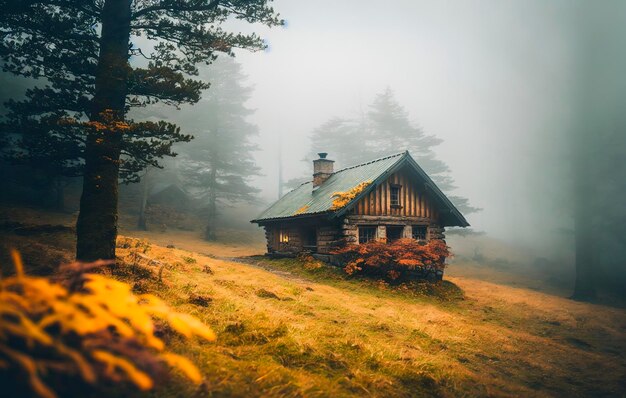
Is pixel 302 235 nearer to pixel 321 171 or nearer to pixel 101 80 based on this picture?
pixel 321 171

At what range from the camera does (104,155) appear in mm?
6754

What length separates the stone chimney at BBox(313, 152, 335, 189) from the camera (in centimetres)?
2130

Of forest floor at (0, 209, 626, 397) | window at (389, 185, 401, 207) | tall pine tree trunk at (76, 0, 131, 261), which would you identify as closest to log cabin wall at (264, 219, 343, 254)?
forest floor at (0, 209, 626, 397)

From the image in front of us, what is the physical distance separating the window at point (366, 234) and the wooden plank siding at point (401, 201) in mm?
848

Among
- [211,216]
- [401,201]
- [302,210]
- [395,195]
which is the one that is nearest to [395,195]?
[395,195]

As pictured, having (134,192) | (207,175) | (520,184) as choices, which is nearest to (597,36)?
(207,175)

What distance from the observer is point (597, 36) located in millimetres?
21547

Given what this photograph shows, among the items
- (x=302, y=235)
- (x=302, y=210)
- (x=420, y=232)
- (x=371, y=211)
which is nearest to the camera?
(x=371, y=211)

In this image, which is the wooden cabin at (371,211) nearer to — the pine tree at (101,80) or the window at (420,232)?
the window at (420,232)

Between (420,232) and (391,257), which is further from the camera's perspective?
(420,232)

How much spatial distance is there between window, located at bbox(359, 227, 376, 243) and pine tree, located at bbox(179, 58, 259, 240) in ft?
61.6

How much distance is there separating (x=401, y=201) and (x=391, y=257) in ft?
14.1

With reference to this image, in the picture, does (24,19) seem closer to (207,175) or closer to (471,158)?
(207,175)

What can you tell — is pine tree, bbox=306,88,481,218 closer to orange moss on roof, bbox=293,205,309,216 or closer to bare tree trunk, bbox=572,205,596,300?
bare tree trunk, bbox=572,205,596,300
